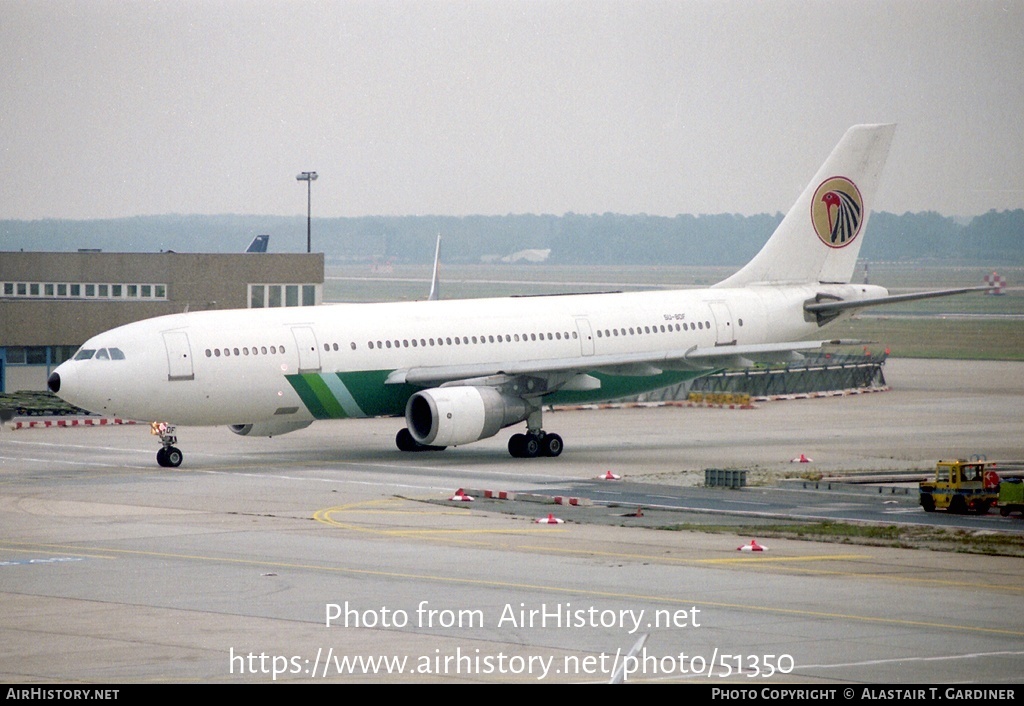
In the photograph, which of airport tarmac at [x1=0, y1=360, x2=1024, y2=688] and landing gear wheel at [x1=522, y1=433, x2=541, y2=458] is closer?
airport tarmac at [x1=0, y1=360, x2=1024, y2=688]

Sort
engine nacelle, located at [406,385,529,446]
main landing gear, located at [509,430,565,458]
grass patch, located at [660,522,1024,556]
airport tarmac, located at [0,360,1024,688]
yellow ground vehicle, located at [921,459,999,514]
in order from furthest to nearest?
main landing gear, located at [509,430,565,458]
engine nacelle, located at [406,385,529,446]
yellow ground vehicle, located at [921,459,999,514]
grass patch, located at [660,522,1024,556]
airport tarmac, located at [0,360,1024,688]

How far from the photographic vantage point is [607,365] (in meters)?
45.5

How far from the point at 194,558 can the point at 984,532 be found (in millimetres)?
14714

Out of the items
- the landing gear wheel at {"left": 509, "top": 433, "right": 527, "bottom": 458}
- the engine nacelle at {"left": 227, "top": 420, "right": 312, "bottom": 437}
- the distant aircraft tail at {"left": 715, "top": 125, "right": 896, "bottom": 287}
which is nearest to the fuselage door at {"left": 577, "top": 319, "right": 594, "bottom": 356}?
the landing gear wheel at {"left": 509, "top": 433, "right": 527, "bottom": 458}

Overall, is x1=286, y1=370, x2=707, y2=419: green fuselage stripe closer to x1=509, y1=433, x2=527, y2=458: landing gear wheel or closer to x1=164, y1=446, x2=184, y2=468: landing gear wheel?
x1=509, y1=433, x2=527, y2=458: landing gear wheel

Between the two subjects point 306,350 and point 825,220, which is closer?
point 306,350

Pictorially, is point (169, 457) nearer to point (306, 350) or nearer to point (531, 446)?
point (306, 350)

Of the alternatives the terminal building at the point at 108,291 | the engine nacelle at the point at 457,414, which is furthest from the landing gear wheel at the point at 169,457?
the terminal building at the point at 108,291

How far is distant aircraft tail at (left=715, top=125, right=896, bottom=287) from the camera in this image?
5366 centimetres

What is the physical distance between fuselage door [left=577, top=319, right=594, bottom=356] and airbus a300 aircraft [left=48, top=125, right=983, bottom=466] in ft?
0.15

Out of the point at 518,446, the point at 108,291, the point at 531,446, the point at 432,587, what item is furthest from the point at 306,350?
the point at 108,291

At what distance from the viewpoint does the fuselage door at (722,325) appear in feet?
167

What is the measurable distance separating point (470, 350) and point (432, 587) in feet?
77.7
